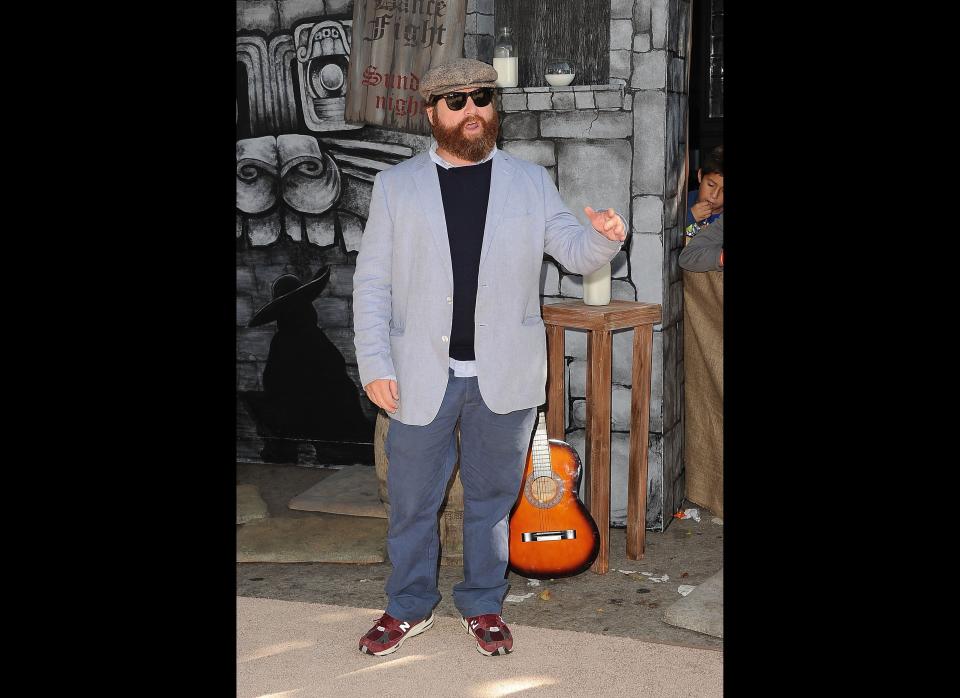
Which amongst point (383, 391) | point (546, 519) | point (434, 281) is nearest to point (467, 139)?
point (434, 281)

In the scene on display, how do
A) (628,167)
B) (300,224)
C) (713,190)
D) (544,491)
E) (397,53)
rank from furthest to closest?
(300,224) < (397,53) < (713,190) < (628,167) < (544,491)

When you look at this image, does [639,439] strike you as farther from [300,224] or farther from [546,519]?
[300,224]

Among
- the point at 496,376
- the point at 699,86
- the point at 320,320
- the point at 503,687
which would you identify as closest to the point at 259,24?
the point at 320,320

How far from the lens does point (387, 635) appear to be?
3.33 metres

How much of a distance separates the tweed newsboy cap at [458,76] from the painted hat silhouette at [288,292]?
2.33m

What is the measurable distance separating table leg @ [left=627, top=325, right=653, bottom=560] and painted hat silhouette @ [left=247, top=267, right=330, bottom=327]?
1824mm

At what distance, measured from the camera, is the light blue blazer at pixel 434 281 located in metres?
3.14

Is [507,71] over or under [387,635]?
over

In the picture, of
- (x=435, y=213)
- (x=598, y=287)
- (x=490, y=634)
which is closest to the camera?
(x=435, y=213)

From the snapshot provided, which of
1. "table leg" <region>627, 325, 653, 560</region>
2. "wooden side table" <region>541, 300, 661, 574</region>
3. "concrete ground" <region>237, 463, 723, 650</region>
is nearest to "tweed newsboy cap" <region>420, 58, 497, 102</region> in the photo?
"wooden side table" <region>541, 300, 661, 574</region>

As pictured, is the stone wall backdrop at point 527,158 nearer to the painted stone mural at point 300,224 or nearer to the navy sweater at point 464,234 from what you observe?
the painted stone mural at point 300,224

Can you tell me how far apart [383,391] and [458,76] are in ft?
3.04

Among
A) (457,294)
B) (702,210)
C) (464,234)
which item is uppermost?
(702,210)
